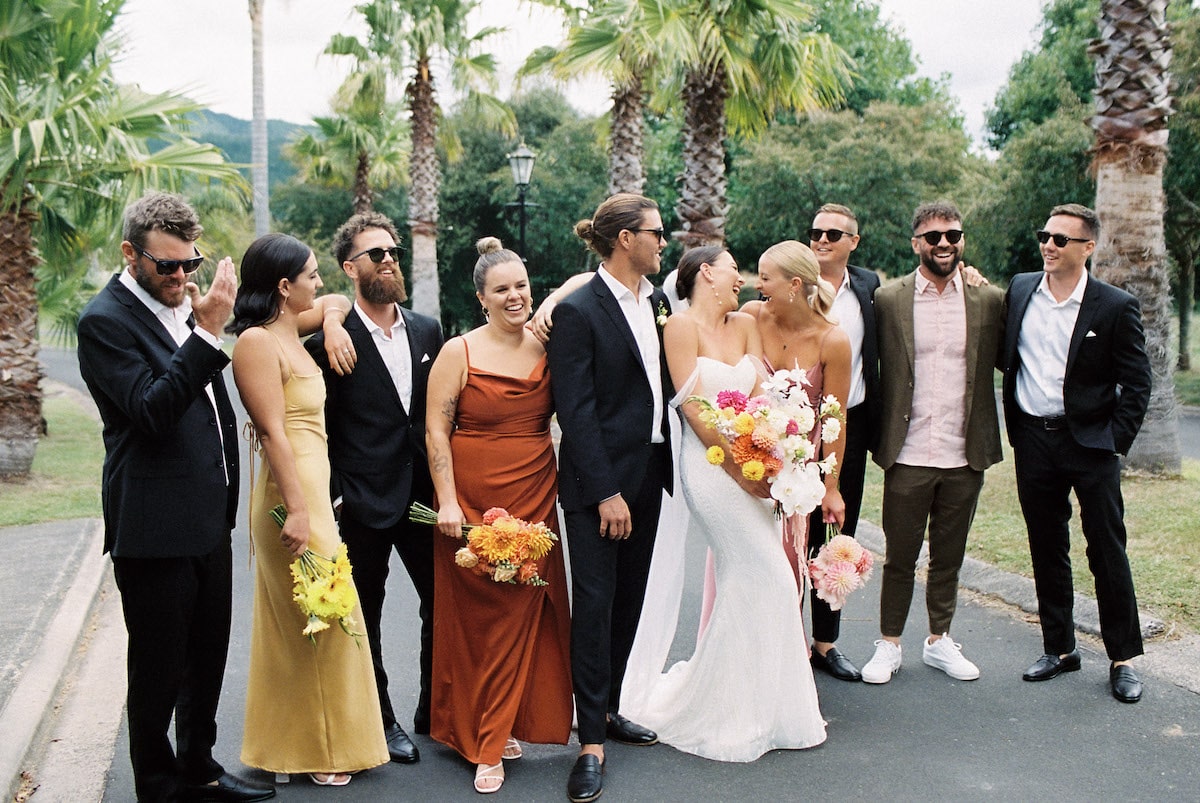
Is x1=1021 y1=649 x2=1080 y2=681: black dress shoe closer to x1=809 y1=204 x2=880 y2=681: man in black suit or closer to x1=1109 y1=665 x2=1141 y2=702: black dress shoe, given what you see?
x1=1109 y1=665 x2=1141 y2=702: black dress shoe

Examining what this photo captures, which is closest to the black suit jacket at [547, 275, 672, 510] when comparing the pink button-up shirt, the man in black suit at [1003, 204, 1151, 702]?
the pink button-up shirt

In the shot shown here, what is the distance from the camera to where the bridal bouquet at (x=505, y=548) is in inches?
168

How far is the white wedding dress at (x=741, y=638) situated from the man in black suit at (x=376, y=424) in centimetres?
122

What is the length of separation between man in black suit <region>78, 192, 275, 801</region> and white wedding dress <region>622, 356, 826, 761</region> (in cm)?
202

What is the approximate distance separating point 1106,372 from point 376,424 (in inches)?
143

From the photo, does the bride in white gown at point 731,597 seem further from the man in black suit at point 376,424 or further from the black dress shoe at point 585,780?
the man in black suit at point 376,424

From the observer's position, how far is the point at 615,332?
14.9 feet

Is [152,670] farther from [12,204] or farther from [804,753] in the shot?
[12,204]

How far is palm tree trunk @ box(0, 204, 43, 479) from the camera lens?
40.1 feet

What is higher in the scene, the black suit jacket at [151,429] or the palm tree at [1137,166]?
the palm tree at [1137,166]

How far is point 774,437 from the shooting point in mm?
4430

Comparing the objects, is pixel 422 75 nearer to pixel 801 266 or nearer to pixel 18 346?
pixel 18 346

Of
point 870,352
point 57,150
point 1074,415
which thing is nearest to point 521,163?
→ point 57,150

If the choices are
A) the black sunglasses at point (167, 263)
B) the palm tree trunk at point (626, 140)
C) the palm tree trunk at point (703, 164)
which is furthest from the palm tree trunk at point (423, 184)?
the black sunglasses at point (167, 263)
